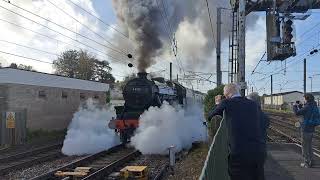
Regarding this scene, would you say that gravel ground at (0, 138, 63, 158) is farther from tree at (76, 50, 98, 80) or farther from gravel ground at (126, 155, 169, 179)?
tree at (76, 50, 98, 80)

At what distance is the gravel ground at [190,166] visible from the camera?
12646 millimetres

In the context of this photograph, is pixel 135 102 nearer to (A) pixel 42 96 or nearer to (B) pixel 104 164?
(B) pixel 104 164

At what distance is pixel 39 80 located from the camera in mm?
29828

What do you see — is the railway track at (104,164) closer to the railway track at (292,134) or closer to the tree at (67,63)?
the railway track at (292,134)

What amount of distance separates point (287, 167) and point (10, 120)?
49.5ft

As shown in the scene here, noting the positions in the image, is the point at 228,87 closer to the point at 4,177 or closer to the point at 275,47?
the point at 4,177

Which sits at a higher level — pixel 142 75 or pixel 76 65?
pixel 76 65

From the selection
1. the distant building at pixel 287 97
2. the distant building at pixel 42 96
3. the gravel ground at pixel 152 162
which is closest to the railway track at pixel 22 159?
the gravel ground at pixel 152 162

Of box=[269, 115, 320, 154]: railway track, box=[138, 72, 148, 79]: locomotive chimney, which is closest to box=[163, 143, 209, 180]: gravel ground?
box=[269, 115, 320, 154]: railway track

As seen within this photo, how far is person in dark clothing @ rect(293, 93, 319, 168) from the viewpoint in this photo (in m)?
11.0

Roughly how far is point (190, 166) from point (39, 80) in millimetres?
17632

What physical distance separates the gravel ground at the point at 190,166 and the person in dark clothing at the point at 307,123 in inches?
97.2

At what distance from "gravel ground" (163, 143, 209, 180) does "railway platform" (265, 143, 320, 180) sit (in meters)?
1.75

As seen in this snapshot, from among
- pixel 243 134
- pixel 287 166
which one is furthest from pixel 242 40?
pixel 243 134
